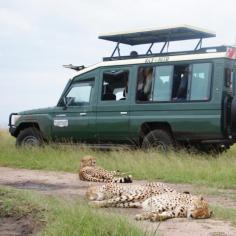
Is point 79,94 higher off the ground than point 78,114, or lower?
higher

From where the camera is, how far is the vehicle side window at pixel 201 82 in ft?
37.8

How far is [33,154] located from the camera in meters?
13.1

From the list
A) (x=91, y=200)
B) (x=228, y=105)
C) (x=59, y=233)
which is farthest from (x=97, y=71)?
(x=59, y=233)

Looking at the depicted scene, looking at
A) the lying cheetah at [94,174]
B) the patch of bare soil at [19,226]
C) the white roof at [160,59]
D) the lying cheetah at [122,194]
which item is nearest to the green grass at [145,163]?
the lying cheetah at [94,174]

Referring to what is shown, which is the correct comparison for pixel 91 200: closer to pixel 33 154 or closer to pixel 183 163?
pixel 183 163

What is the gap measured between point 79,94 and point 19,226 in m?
7.39

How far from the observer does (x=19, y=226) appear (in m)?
6.18

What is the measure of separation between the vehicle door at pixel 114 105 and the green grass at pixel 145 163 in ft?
1.32

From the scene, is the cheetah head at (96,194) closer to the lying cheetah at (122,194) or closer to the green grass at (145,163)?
the lying cheetah at (122,194)

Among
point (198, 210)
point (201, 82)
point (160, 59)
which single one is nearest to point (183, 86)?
Answer: point (201, 82)

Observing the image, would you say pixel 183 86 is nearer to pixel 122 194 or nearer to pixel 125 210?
pixel 122 194

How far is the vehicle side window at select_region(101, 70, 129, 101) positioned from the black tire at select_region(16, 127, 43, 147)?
2.01m

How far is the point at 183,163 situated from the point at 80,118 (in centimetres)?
314

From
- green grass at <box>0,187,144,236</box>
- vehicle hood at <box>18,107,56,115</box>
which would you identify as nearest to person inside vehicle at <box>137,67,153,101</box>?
vehicle hood at <box>18,107,56,115</box>
